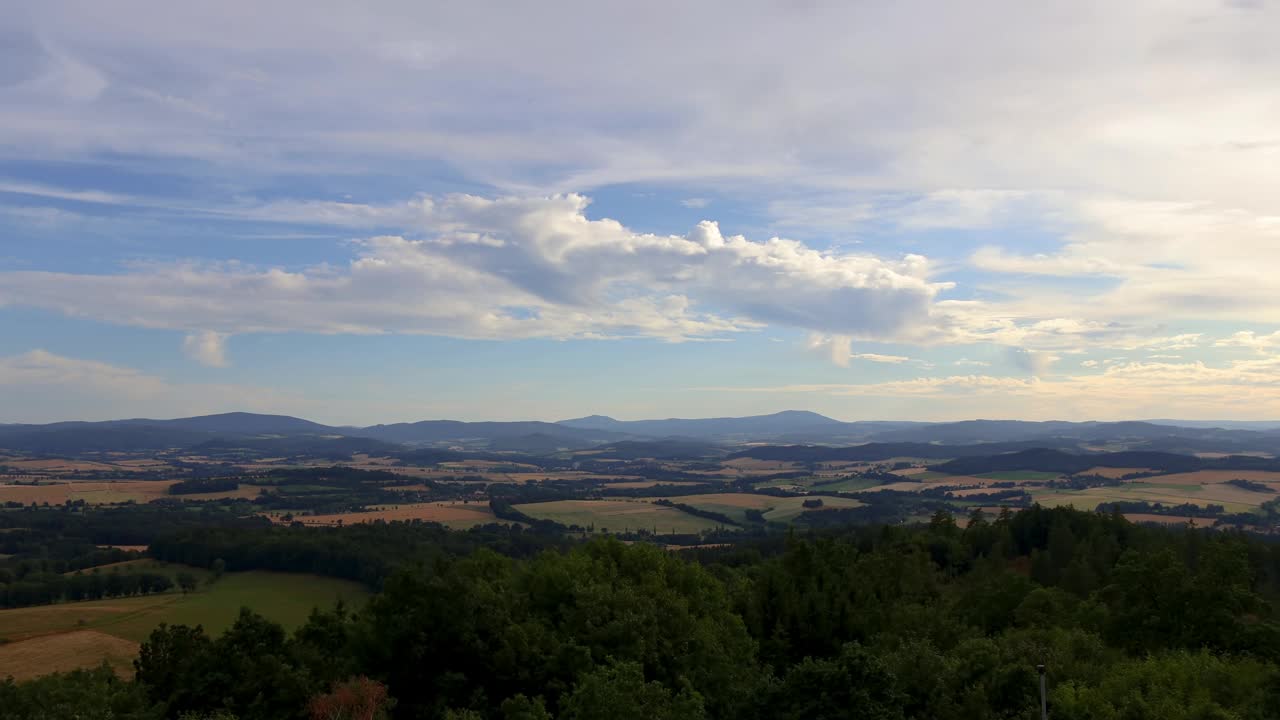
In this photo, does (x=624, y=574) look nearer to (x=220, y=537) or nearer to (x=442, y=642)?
(x=442, y=642)

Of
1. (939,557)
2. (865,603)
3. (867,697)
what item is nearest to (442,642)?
(867,697)

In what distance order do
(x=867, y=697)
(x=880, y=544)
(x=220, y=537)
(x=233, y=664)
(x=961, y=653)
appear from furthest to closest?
(x=220, y=537) → (x=880, y=544) → (x=961, y=653) → (x=233, y=664) → (x=867, y=697)

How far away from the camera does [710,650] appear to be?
54.3 meters

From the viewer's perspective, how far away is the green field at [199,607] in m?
116

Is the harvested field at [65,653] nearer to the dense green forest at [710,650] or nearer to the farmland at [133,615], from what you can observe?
the farmland at [133,615]

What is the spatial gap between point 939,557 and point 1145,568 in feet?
204

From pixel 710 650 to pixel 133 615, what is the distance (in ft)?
354

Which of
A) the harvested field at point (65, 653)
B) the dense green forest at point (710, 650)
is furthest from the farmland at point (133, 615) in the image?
the dense green forest at point (710, 650)

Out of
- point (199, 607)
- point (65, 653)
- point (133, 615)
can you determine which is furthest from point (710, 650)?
point (199, 607)

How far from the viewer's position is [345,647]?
192 ft

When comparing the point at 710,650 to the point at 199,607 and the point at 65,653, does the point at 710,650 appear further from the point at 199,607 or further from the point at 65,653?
the point at 199,607

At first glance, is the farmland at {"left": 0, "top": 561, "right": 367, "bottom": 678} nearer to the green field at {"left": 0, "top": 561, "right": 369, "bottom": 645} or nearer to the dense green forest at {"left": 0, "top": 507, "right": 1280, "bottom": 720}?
the green field at {"left": 0, "top": 561, "right": 369, "bottom": 645}

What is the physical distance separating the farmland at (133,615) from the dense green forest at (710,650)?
5401 centimetres

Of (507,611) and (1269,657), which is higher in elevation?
(507,611)
